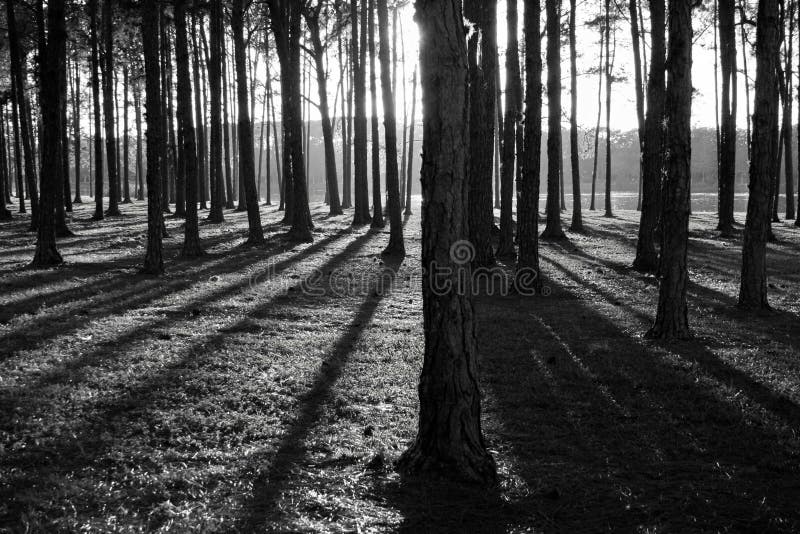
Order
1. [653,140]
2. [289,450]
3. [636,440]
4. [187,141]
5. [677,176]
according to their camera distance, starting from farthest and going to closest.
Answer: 1. [187,141]
2. [653,140]
3. [677,176]
4. [636,440]
5. [289,450]

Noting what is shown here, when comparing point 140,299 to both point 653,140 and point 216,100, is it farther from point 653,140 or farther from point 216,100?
point 216,100

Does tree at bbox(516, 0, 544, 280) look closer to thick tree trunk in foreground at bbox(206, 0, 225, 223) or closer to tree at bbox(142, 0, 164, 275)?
tree at bbox(142, 0, 164, 275)

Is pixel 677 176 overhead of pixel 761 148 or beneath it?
beneath

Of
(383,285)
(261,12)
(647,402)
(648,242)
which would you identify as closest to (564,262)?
(648,242)

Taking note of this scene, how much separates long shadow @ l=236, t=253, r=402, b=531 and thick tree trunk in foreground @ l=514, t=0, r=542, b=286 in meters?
4.88

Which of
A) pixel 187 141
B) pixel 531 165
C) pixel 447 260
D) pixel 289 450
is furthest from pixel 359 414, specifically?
pixel 187 141

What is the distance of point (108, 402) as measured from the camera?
221 inches

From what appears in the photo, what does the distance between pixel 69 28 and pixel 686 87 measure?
2323 centimetres

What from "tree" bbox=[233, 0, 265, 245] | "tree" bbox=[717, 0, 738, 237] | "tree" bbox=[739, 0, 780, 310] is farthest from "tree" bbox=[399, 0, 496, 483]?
"tree" bbox=[717, 0, 738, 237]

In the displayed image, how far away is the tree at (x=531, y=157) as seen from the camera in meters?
11.8

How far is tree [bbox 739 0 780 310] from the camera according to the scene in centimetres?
956

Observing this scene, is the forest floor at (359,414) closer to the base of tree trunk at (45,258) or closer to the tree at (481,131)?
the base of tree trunk at (45,258)

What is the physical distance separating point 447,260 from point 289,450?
1942 mm

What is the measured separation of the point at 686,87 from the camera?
26.5 feet
